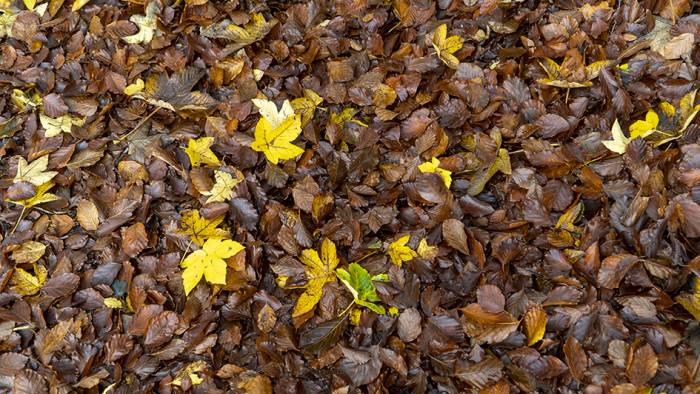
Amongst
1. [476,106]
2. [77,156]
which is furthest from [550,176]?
[77,156]

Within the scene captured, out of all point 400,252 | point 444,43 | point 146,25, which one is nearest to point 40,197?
point 146,25

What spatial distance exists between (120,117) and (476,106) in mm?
1085

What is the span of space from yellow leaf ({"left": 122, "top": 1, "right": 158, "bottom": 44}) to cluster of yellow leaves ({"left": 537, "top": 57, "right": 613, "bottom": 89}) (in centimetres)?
125

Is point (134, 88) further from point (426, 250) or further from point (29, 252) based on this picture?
point (426, 250)

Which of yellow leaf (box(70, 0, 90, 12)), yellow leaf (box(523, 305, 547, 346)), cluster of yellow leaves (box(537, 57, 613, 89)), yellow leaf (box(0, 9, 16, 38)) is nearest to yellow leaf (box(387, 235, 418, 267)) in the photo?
yellow leaf (box(523, 305, 547, 346))

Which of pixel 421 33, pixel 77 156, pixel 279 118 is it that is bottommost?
pixel 77 156

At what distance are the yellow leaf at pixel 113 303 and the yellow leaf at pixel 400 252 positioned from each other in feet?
2.32

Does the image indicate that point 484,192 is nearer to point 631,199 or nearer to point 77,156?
point 631,199

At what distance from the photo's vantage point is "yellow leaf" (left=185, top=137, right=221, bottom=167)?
159cm

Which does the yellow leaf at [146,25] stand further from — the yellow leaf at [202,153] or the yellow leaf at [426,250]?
the yellow leaf at [426,250]

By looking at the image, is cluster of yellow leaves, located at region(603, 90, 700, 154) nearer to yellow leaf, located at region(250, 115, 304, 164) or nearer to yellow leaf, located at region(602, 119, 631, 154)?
yellow leaf, located at region(602, 119, 631, 154)

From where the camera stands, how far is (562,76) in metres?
1.67

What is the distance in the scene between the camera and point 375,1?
1.87 metres

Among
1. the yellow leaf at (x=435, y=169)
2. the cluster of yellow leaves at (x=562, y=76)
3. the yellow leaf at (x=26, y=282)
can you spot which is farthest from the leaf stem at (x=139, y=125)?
the cluster of yellow leaves at (x=562, y=76)
